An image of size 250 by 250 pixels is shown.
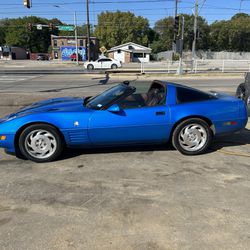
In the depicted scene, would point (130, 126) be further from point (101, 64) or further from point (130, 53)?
point (130, 53)

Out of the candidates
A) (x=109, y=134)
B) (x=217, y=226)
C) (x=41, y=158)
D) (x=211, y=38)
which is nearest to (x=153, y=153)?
(x=109, y=134)

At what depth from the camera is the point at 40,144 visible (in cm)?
452

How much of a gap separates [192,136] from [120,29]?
94.5m

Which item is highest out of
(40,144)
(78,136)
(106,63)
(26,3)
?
(26,3)

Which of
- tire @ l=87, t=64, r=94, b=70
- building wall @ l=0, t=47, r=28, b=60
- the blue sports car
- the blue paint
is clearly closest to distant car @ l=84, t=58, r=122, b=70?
tire @ l=87, t=64, r=94, b=70

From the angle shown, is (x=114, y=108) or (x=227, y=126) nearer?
(x=114, y=108)

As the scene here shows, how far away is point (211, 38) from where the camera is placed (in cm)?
8894

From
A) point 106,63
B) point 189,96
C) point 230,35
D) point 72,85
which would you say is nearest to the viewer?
point 189,96

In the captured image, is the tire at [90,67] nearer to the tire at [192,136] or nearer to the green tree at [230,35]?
the tire at [192,136]

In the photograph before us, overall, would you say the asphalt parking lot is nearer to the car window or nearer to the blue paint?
the blue paint

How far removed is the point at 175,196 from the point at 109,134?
1.52 m

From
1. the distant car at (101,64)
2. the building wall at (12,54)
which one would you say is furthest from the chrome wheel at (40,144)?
the building wall at (12,54)

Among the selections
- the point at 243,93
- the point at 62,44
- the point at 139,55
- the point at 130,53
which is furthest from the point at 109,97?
the point at 62,44

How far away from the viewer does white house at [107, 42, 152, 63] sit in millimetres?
75000
